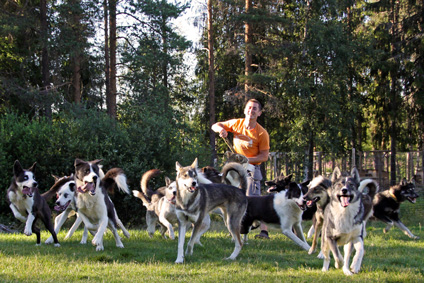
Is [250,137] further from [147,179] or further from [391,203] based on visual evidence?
[391,203]

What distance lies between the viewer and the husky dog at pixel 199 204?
257 inches

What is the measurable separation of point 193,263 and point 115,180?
2204 millimetres

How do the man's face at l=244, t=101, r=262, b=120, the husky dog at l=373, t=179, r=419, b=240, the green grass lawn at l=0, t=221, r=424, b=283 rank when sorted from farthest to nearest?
the husky dog at l=373, t=179, r=419, b=240, the man's face at l=244, t=101, r=262, b=120, the green grass lawn at l=0, t=221, r=424, b=283

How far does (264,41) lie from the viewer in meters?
22.5

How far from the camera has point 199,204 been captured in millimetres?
6648

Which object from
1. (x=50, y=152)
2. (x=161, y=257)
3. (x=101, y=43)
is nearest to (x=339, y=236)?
(x=161, y=257)

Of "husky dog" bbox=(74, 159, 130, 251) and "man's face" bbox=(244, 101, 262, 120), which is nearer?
"husky dog" bbox=(74, 159, 130, 251)

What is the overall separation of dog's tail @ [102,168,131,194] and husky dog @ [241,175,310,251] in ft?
7.29

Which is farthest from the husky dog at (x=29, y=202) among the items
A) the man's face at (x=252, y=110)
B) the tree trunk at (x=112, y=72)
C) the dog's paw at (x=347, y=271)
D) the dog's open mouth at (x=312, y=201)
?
the tree trunk at (x=112, y=72)

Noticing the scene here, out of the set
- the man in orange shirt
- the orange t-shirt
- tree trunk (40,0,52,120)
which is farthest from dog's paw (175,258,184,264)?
tree trunk (40,0,52,120)

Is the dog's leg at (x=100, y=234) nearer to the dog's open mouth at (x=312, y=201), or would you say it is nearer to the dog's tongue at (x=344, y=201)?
the dog's open mouth at (x=312, y=201)

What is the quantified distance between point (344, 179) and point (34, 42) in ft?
67.1

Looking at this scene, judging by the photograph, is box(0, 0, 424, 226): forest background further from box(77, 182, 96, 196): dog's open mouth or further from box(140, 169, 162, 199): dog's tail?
box(77, 182, 96, 196): dog's open mouth

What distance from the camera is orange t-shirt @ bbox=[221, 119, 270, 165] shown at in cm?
843
